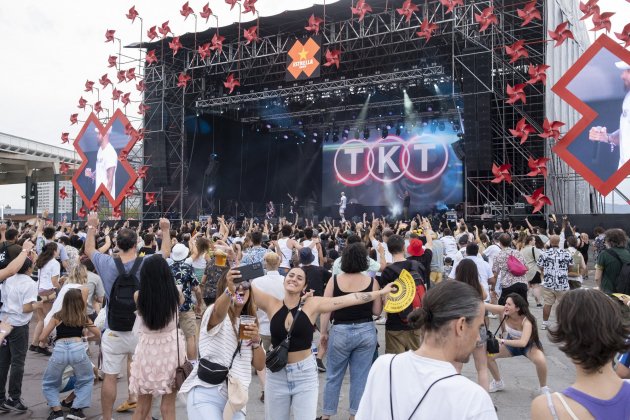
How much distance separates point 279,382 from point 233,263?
0.83 meters

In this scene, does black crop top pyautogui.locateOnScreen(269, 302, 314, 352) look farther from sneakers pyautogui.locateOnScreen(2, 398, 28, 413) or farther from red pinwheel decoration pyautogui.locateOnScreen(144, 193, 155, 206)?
red pinwheel decoration pyautogui.locateOnScreen(144, 193, 155, 206)

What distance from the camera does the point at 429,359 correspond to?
5.83ft

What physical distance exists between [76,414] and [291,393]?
249 cm

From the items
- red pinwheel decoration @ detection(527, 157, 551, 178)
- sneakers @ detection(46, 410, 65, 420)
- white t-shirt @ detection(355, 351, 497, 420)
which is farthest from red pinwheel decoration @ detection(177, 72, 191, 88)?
white t-shirt @ detection(355, 351, 497, 420)

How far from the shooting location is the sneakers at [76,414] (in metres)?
4.72

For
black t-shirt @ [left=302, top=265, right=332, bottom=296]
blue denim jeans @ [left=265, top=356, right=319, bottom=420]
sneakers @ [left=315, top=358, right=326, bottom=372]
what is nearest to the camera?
blue denim jeans @ [left=265, top=356, right=319, bottom=420]

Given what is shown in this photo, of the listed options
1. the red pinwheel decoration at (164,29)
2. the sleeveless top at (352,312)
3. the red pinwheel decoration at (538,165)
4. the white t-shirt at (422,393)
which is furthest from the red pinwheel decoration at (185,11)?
the white t-shirt at (422,393)

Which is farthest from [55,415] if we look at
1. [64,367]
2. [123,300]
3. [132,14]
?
[132,14]

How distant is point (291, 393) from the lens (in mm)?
3432

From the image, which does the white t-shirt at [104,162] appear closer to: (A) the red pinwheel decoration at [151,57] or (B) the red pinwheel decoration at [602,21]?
(A) the red pinwheel decoration at [151,57]

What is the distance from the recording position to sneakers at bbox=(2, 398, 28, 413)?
5.00 m

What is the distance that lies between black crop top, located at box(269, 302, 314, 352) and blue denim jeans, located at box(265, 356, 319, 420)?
12 centimetres

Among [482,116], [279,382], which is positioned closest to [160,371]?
[279,382]

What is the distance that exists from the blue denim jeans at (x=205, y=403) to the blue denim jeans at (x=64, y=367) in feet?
6.89
